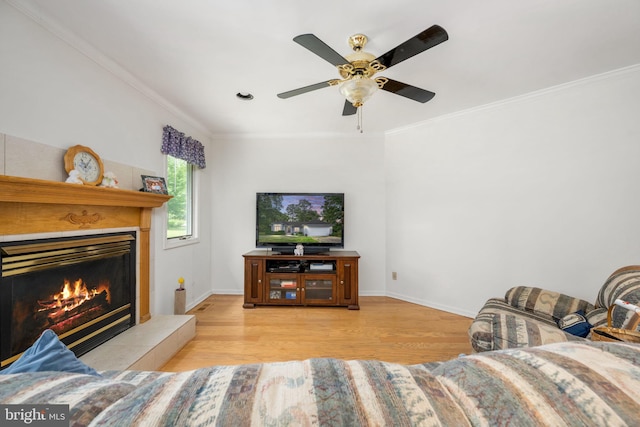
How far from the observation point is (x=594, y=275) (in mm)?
2373

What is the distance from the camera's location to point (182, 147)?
310 centimetres

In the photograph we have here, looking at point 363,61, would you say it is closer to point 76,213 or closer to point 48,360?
point 48,360

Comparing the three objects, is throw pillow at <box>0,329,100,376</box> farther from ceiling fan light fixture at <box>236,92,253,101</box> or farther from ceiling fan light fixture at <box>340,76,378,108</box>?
ceiling fan light fixture at <box>236,92,253,101</box>

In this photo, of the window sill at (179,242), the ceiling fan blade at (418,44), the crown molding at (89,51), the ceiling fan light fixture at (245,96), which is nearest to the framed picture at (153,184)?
the window sill at (179,242)

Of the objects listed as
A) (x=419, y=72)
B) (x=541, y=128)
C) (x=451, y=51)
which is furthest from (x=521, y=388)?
(x=541, y=128)

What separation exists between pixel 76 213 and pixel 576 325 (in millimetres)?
3699

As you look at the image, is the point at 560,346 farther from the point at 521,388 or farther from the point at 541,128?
the point at 541,128

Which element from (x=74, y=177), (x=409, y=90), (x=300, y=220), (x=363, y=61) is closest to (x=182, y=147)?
(x=74, y=177)

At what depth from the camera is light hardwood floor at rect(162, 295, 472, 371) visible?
2.23 meters

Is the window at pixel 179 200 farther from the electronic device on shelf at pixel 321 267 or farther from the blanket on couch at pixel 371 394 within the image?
the blanket on couch at pixel 371 394

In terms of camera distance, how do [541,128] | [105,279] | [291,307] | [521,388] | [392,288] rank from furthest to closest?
[392,288], [291,307], [541,128], [105,279], [521,388]

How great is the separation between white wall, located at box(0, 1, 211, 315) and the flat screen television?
1.23 meters

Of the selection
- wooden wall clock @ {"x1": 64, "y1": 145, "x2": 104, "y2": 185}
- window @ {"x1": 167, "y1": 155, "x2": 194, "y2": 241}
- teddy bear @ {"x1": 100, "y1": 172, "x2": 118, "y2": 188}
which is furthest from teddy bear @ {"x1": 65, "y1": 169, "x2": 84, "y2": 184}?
window @ {"x1": 167, "y1": 155, "x2": 194, "y2": 241}

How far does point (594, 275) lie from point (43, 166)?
4509 mm
